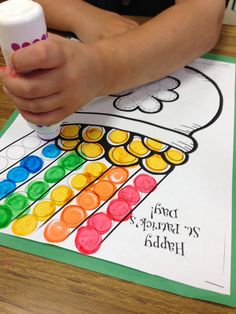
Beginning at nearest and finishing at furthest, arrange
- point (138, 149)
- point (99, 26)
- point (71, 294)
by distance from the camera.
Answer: point (71, 294)
point (138, 149)
point (99, 26)

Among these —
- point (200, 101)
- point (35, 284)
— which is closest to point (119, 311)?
point (35, 284)

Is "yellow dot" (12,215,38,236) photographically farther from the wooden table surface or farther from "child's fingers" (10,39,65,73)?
"child's fingers" (10,39,65,73)

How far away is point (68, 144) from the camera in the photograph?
40cm

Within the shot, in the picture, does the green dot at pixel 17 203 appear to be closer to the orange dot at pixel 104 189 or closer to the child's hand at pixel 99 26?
the orange dot at pixel 104 189

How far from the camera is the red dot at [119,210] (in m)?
0.33

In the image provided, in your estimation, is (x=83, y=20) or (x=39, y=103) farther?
(x=83, y=20)

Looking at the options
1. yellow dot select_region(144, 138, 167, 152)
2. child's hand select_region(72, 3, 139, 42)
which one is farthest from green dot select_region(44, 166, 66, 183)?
child's hand select_region(72, 3, 139, 42)

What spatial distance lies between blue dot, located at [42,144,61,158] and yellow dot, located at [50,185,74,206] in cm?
5

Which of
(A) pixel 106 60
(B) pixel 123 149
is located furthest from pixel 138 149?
(A) pixel 106 60

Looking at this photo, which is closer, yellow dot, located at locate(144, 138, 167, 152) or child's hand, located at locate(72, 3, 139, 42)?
yellow dot, located at locate(144, 138, 167, 152)

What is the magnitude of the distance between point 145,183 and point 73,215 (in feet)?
0.28

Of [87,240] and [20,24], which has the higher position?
[20,24]

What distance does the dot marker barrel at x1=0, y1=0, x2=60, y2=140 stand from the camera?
281 millimetres

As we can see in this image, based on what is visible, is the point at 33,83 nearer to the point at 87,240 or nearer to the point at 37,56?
the point at 37,56
